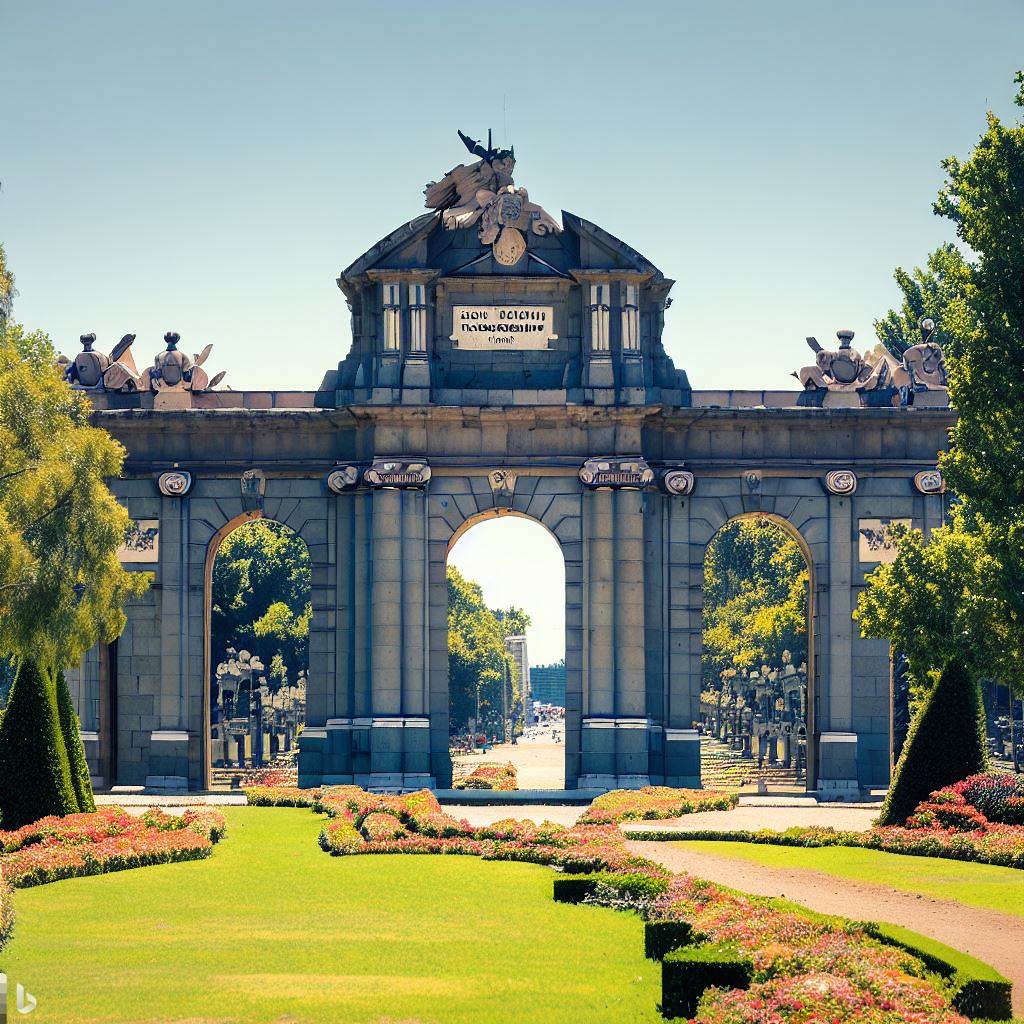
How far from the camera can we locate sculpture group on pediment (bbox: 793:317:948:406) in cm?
5331

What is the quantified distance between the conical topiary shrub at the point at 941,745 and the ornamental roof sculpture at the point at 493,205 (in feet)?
62.8

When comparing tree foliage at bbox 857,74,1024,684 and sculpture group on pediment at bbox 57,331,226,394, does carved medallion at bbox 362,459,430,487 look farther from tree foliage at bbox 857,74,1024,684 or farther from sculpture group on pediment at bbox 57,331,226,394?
tree foliage at bbox 857,74,1024,684

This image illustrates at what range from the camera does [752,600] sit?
102125mm

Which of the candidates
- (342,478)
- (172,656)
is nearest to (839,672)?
(342,478)

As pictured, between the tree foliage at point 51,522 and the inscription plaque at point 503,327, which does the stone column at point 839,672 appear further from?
the tree foliage at point 51,522

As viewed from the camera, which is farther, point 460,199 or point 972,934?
point 460,199

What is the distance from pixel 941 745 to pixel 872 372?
54.9 ft

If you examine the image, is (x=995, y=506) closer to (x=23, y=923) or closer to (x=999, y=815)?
(x=999, y=815)

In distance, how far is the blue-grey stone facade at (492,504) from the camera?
50938mm

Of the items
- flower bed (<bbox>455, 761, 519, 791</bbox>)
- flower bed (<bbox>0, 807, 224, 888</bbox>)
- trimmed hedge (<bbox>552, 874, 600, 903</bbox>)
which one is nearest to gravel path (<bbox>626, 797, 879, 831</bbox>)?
flower bed (<bbox>455, 761, 519, 791</bbox>)

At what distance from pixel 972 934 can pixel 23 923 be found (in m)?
13.8

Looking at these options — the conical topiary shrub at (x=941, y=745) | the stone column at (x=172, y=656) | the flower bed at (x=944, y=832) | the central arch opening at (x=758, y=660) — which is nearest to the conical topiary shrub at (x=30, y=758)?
the flower bed at (x=944, y=832)

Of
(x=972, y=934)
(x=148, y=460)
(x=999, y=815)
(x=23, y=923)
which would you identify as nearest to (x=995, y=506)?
(x=999, y=815)

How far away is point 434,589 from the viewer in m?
51.9
